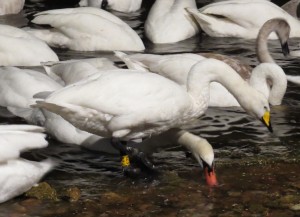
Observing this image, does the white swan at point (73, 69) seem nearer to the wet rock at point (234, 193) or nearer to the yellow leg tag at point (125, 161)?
the yellow leg tag at point (125, 161)

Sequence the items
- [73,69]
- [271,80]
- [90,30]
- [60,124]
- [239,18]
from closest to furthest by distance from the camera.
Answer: [60,124]
[73,69]
[271,80]
[90,30]
[239,18]

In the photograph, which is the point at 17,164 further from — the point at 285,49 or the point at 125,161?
the point at 285,49

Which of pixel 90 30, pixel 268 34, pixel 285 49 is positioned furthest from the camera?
pixel 90 30

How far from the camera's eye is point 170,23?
46.3ft

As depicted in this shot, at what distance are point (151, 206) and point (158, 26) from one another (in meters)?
5.83

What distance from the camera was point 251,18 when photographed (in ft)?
47.3

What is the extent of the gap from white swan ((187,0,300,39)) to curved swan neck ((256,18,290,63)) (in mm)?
1142

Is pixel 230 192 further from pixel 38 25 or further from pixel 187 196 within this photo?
pixel 38 25

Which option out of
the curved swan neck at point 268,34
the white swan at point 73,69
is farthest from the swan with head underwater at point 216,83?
the curved swan neck at point 268,34

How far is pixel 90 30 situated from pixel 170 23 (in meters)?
1.25

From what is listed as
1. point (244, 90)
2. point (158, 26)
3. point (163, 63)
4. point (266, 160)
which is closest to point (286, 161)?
point (266, 160)

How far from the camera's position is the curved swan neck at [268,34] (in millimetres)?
12570

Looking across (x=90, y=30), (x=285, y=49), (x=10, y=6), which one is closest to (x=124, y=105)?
(x=90, y=30)

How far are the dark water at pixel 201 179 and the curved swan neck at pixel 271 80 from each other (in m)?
0.20
